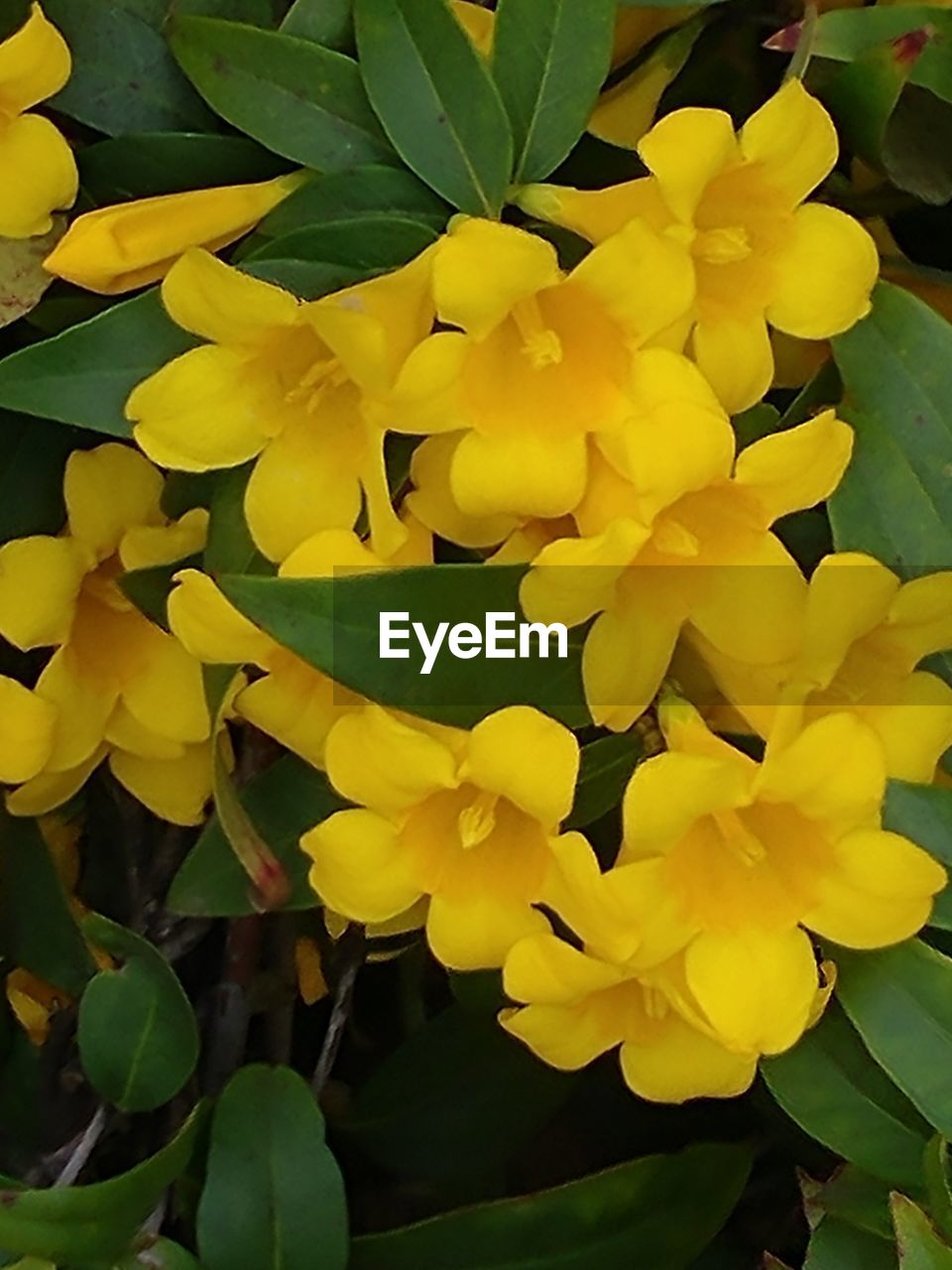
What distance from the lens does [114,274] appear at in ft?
2.30

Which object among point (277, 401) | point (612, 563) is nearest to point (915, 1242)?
point (612, 563)

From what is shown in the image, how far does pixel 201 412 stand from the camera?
0.67m

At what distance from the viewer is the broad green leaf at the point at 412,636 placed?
2.01ft

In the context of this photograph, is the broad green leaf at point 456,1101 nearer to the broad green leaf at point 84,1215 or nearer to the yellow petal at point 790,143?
the broad green leaf at point 84,1215

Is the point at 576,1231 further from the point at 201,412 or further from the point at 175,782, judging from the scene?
the point at 201,412

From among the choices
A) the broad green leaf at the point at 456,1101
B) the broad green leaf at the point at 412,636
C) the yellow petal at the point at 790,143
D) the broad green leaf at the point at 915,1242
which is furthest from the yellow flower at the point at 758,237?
the broad green leaf at the point at 456,1101

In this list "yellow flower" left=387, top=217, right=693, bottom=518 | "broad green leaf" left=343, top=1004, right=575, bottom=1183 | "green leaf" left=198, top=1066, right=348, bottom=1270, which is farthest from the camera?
"broad green leaf" left=343, top=1004, right=575, bottom=1183

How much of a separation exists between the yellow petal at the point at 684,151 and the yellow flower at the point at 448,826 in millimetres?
206

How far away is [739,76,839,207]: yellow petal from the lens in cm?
64

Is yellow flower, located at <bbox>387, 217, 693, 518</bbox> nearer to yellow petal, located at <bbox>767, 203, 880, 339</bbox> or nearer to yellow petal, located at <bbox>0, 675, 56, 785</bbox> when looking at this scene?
yellow petal, located at <bbox>767, 203, 880, 339</bbox>

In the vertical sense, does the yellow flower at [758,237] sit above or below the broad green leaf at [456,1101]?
above

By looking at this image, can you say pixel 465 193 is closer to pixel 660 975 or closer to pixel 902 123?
pixel 902 123

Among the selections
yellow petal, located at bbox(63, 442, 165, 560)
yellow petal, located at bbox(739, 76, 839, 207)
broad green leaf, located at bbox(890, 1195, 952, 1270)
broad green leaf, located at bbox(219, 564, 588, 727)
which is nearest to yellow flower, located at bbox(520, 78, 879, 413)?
yellow petal, located at bbox(739, 76, 839, 207)

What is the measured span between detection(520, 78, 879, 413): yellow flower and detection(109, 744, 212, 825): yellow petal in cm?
32
